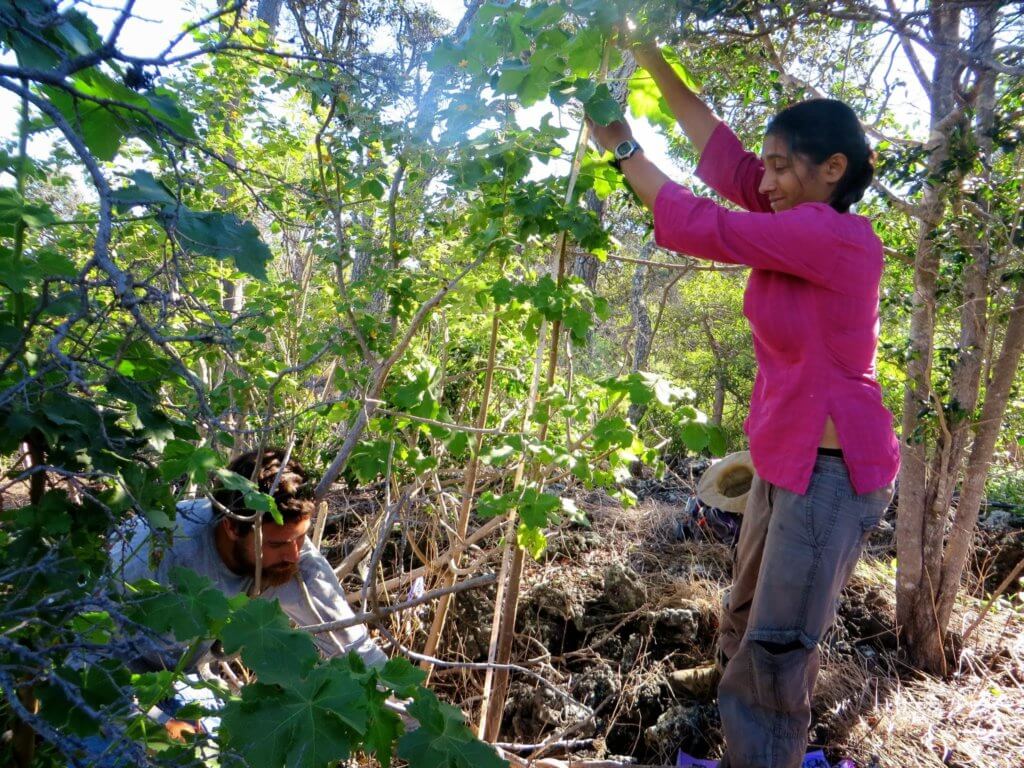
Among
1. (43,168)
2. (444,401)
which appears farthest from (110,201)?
(444,401)

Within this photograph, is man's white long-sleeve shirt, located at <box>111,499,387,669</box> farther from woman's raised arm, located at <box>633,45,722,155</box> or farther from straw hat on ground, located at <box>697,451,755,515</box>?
woman's raised arm, located at <box>633,45,722,155</box>

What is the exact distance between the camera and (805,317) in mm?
1793

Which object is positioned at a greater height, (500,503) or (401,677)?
(500,503)

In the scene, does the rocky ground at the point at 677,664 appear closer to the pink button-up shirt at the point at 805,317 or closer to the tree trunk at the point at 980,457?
the tree trunk at the point at 980,457

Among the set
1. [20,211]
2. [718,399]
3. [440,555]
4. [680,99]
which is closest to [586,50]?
[680,99]

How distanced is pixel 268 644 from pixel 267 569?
1410 mm

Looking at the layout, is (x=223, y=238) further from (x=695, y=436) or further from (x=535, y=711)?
(x=535, y=711)

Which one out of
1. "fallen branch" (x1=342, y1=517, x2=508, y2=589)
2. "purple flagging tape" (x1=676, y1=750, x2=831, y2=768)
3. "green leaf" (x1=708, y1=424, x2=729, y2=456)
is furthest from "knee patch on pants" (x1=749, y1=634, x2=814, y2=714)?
"fallen branch" (x1=342, y1=517, x2=508, y2=589)

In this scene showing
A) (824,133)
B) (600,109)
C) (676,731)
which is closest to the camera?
(600,109)

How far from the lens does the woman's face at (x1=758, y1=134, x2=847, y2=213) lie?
6.00 feet

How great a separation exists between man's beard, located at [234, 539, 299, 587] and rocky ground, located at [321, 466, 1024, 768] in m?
0.80

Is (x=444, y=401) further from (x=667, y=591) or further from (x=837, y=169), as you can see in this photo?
(x=837, y=169)

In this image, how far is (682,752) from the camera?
271 cm

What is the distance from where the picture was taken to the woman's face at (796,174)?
6.00ft
